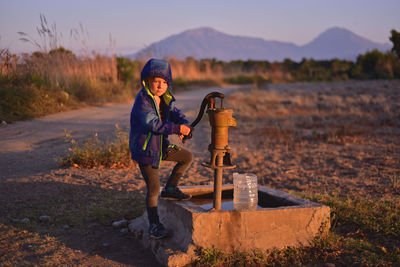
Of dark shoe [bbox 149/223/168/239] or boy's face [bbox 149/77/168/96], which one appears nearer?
boy's face [bbox 149/77/168/96]

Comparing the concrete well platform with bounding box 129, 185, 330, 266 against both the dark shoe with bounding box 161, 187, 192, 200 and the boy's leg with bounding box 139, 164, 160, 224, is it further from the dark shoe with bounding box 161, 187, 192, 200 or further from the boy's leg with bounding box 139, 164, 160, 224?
the boy's leg with bounding box 139, 164, 160, 224

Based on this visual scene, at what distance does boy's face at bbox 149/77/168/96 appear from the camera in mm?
3141

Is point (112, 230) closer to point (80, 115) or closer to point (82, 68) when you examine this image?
point (80, 115)

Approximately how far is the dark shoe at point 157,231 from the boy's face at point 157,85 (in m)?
1.09

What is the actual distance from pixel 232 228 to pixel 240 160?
360cm

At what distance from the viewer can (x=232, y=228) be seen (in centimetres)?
313

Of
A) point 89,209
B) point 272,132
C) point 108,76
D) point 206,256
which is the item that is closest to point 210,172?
point 89,209

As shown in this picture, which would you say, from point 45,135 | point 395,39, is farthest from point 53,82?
point 395,39

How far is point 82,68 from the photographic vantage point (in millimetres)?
13359

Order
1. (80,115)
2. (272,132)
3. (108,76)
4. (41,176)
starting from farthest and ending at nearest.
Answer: (108,76), (80,115), (272,132), (41,176)

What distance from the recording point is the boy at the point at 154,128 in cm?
303

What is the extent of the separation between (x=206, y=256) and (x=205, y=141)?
17.0 ft

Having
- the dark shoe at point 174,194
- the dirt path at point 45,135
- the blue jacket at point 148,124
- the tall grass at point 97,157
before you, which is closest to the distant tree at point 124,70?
the dirt path at point 45,135

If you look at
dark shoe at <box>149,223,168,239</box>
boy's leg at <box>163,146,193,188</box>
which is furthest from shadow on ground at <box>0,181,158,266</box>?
boy's leg at <box>163,146,193,188</box>
